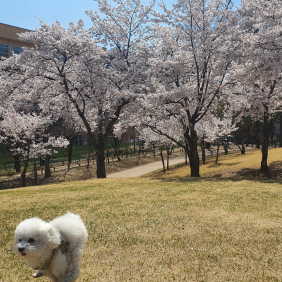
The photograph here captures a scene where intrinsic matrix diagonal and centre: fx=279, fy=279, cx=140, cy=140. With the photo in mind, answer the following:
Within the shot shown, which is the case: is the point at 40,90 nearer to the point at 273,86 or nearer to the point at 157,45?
the point at 157,45

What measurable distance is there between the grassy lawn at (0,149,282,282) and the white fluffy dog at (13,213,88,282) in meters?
0.73

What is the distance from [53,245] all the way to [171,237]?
262cm

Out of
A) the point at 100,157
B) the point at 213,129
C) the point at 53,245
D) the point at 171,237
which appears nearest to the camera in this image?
the point at 53,245

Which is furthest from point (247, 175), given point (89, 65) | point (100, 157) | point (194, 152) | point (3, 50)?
point (3, 50)

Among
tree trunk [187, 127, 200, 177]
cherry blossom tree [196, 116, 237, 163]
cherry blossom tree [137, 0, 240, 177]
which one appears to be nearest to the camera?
cherry blossom tree [137, 0, 240, 177]

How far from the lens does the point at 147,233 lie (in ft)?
17.3

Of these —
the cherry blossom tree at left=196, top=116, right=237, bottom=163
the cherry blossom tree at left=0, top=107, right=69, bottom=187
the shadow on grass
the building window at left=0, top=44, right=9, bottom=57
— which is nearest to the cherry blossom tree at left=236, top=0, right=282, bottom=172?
the shadow on grass

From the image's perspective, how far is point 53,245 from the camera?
2.97 metres

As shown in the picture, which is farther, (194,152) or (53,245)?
(194,152)

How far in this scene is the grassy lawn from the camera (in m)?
3.90

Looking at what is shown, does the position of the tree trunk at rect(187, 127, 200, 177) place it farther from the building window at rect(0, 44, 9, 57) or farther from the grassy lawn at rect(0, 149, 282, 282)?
the building window at rect(0, 44, 9, 57)

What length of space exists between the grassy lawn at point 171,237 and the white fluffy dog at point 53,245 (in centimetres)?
73

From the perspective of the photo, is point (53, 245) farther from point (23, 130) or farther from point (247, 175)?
point (23, 130)

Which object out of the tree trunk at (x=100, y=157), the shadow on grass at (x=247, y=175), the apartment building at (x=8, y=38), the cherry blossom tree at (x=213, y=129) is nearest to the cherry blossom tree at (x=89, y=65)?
the tree trunk at (x=100, y=157)
